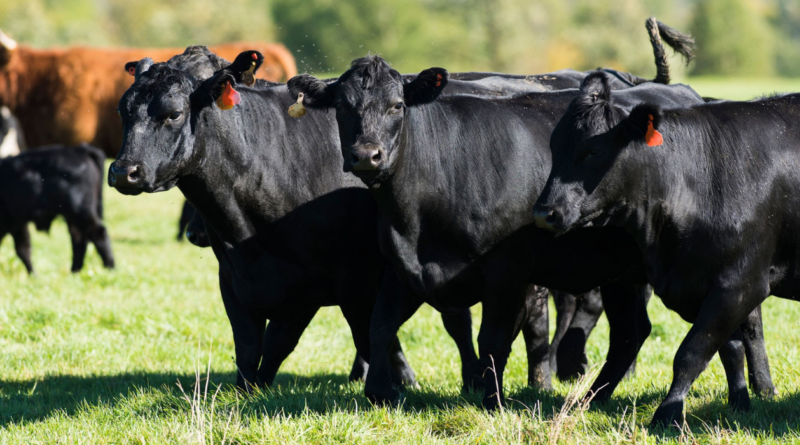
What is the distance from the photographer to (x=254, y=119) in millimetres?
5156

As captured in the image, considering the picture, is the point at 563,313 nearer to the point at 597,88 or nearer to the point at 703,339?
the point at 703,339

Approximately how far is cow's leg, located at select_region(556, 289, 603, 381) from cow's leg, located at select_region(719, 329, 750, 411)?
1322mm

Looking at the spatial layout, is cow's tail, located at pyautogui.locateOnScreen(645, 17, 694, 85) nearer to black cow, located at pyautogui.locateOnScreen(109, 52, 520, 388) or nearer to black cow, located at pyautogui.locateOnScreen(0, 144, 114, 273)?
black cow, located at pyautogui.locateOnScreen(109, 52, 520, 388)

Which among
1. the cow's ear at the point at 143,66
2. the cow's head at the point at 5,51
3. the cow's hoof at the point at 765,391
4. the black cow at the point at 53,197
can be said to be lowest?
the cow's hoof at the point at 765,391

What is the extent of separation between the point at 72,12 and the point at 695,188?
10314 cm

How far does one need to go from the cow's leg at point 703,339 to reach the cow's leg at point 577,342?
1.85 m

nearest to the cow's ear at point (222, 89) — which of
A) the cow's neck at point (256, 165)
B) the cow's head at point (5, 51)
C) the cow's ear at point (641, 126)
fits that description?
the cow's neck at point (256, 165)

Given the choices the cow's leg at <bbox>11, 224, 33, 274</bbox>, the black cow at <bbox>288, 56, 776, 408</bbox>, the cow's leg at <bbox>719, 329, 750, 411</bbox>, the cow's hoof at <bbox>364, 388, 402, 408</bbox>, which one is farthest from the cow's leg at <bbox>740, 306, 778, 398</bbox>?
the cow's leg at <bbox>11, 224, 33, 274</bbox>

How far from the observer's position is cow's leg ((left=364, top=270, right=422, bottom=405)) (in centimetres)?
486

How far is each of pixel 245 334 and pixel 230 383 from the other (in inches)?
33.2

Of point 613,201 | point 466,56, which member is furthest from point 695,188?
point 466,56

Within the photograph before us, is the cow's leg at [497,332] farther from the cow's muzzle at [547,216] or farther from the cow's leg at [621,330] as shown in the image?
the cow's leg at [621,330]

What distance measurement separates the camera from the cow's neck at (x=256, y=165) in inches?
194

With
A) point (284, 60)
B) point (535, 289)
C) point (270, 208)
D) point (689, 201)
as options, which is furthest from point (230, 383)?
point (284, 60)
